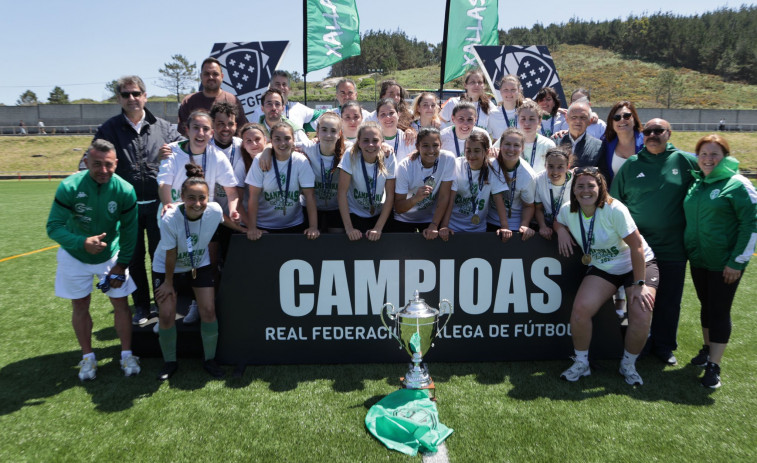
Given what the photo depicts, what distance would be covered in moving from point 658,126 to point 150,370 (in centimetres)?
454

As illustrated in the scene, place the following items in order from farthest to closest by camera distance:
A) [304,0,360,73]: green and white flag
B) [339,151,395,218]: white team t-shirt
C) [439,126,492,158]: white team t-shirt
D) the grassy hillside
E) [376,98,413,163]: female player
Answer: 1. the grassy hillside
2. [304,0,360,73]: green and white flag
3. [439,126,492,158]: white team t-shirt
4. [376,98,413,163]: female player
5. [339,151,395,218]: white team t-shirt

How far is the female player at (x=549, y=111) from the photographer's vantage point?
17.7 feet

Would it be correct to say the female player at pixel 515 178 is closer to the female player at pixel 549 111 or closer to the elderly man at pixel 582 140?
the elderly man at pixel 582 140

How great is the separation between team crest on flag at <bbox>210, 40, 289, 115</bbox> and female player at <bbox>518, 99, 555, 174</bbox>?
3.75 metres

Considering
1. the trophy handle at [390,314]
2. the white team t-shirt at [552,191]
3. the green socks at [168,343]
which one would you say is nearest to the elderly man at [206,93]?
the green socks at [168,343]

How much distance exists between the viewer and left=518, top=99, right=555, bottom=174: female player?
4445mm

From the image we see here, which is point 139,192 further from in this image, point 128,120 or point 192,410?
point 192,410

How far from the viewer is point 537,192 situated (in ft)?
13.4

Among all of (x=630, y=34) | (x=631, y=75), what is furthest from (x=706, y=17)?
(x=631, y=75)

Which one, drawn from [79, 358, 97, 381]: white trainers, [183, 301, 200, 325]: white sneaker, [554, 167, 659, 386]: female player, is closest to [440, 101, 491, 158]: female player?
[554, 167, 659, 386]: female player

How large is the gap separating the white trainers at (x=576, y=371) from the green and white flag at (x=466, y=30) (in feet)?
15.8

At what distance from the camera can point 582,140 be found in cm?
460

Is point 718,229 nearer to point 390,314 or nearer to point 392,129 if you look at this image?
point 390,314

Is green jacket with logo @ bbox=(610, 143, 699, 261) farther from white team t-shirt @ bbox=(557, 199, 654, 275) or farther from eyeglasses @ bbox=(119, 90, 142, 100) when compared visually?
eyeglasses @ bbox=(119, 90, 142, 100)
